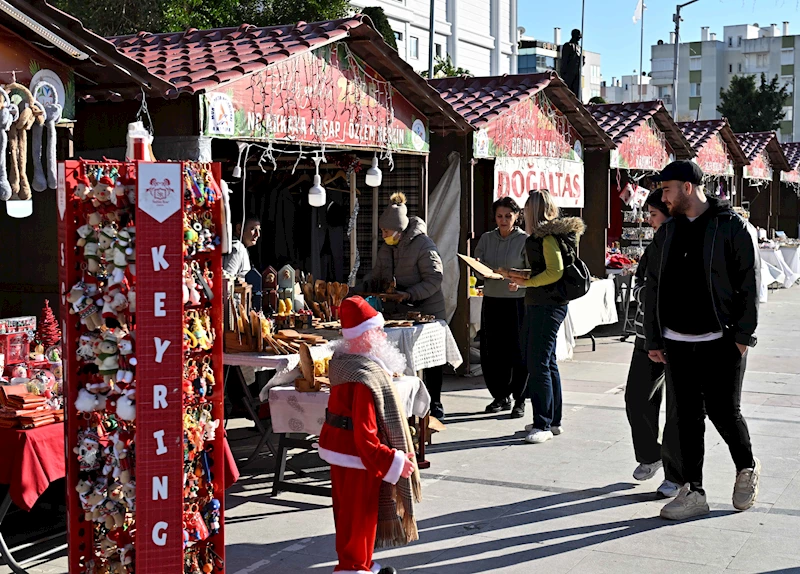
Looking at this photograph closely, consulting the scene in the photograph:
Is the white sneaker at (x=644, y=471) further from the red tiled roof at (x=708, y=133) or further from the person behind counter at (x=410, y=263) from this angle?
the red tiled roof at (x=708, y=133)

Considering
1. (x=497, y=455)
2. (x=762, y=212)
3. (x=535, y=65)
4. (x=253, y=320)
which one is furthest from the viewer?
(x=535, y=65)

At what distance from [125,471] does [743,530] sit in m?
3.48

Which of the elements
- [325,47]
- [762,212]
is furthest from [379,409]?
[762,212]

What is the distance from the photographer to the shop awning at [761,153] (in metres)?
24.6

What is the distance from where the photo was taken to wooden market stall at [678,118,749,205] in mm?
20484

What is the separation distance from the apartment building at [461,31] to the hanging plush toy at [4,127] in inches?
1483

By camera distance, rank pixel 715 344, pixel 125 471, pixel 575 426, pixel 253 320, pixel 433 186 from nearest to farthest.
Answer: pixel 125 471, pixel 715 344, pixel 253 320, pixel 575 426, pixel 433 186

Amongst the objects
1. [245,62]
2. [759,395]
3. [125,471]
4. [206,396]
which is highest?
[245,62]

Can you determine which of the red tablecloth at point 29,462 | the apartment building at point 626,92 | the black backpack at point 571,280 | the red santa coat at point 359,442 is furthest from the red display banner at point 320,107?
the apartment building at point 626,92

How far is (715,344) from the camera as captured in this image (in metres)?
5.90

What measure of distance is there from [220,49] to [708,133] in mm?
14493

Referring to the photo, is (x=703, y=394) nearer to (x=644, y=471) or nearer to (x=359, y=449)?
(x=644, y=471)

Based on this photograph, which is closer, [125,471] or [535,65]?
[125,471]

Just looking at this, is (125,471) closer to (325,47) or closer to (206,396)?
(206,396)
